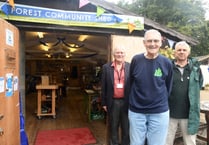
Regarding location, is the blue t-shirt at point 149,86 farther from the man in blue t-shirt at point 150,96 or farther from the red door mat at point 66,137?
the red door mat at point 66,137

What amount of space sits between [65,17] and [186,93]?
223 cm

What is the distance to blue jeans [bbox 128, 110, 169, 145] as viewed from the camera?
2.35 m

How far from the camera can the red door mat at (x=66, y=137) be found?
4.40 meters

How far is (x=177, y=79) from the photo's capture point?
2.86 metres

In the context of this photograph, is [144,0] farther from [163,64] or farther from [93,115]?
[163,64]


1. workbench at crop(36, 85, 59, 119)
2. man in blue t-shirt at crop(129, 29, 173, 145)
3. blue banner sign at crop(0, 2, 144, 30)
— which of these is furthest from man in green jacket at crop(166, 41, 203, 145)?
workbench at crop(36, 85, 59, 119)

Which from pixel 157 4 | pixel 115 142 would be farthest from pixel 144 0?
pixel 115 142

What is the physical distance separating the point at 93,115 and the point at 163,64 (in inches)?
161

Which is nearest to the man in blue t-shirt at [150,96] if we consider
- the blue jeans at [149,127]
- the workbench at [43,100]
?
the blue jeans at [149,127]

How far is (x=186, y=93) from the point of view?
284cm

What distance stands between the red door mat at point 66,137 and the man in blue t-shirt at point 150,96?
223cm

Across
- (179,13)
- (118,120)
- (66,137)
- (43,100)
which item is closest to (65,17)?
(118,120)

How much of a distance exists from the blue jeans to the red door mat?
2164 millimetres

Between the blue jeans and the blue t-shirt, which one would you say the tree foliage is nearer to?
the blue t-shirt
